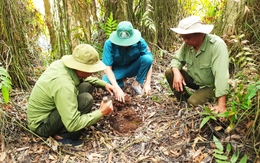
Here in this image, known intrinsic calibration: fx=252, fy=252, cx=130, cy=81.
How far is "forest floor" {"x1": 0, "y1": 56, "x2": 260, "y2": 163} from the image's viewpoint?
228 cm

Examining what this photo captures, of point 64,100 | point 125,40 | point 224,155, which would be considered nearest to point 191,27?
point 125,40

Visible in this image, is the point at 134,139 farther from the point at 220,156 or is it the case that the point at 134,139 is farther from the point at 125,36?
the point at 125,36

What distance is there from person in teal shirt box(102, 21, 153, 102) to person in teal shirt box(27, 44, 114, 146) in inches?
26.9

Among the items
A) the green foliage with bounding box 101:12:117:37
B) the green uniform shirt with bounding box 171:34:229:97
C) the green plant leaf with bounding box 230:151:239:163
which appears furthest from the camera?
the green foliage with bounding box 101:12:117:37

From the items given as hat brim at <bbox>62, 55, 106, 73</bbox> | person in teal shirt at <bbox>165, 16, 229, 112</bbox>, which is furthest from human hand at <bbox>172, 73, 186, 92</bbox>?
hat brim at <bbox>62, 55, 106, 73</bbox>

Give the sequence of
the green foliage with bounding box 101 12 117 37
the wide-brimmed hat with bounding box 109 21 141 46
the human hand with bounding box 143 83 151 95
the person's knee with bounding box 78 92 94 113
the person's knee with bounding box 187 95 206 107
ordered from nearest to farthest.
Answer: the person's knee with bounding box 78 92 94 113
the person's knee with bounding box 187 95 206 107
the wide-brimmed hat with bounding box 109 21 141 46
the human hand with bounding box 143 83 151 95
the green foliage with bounding box 101 12 117 37

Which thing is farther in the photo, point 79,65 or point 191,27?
point 191,27

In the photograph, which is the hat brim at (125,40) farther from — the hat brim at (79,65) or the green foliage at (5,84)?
the green foliage at (5,84)

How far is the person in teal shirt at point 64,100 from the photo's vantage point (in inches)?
89.0

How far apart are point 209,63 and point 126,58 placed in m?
1.24

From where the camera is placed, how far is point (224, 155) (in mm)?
2119

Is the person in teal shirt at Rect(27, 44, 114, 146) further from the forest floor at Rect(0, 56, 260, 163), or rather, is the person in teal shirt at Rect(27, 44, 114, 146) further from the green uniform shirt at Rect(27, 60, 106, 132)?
the forest floor at Rect(0, 56, 260, 163)

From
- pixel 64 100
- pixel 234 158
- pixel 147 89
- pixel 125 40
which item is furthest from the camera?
pixel 147 89

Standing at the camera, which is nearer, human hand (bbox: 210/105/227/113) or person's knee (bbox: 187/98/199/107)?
human hand (bbox: 210/105/227/113)
